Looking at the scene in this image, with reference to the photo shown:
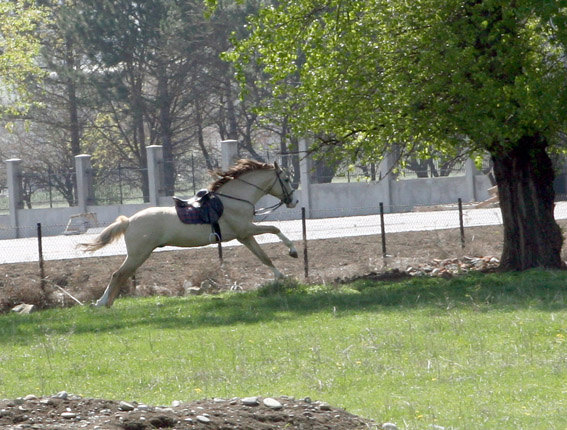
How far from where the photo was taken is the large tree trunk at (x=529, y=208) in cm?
1955

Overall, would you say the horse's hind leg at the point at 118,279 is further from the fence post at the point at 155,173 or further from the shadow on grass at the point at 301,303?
the fence post at the point at 155,173

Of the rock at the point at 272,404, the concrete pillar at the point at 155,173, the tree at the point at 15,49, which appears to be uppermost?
the tree at the point at 15,49

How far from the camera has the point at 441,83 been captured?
59.0 ft

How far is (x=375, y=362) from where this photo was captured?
10.5 meters

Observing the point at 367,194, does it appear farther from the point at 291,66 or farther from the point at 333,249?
the point at 291,66

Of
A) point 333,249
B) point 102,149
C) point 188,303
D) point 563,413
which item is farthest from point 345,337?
point 102,149

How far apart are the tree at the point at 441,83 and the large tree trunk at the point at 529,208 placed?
0.02 m

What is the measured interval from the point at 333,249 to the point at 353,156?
6.79 meters

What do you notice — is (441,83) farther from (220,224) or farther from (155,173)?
(155,173)

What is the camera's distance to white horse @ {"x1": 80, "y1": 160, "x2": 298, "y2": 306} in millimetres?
18828

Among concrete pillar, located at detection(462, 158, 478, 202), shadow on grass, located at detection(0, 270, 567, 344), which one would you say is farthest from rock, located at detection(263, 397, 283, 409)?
concrete pillar, located at detection(462, 158, 478, 202)

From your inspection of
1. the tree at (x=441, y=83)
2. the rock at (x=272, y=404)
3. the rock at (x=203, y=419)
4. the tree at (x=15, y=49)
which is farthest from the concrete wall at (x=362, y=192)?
the rock at (x=203, y=419)

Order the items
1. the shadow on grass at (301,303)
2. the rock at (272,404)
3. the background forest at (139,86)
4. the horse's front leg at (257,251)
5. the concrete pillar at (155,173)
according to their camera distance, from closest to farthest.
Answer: the rock at (272,404), the shadow on grass at (301,303), the horse's front leg at (257,251), the concrete pillar at (155,173), the background forest at (139,86)

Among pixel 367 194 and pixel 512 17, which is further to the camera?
pixel 367 194
